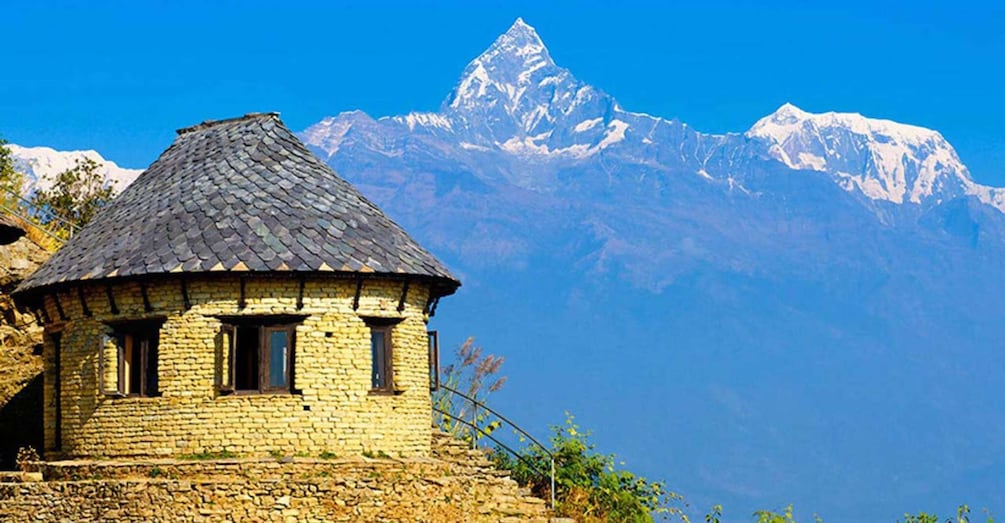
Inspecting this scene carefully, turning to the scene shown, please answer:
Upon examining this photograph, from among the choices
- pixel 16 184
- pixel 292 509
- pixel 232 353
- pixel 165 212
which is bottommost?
pixel 292 509

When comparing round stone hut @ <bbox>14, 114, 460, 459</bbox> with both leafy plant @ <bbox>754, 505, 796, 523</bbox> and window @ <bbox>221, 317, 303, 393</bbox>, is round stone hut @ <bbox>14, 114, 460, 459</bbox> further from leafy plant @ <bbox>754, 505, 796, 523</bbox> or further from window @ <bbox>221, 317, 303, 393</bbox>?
leafy plant @ <bbox>754, 505, 796, 523</bbox>

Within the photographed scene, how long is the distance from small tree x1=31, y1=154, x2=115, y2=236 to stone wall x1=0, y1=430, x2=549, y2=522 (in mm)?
22127

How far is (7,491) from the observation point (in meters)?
31.0

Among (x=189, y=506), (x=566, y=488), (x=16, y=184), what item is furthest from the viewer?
(x=16, y=184)

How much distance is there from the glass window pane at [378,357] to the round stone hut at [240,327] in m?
0.04

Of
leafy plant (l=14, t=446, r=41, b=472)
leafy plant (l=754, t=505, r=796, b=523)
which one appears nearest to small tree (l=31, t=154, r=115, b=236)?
leafy plant (l=14, t=446, r=41, b=472)

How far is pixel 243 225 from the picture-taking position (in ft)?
107

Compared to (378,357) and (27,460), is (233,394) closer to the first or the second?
(378,357)

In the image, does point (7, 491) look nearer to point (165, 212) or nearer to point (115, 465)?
point (115, 465)

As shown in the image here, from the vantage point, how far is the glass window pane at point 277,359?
32.2m

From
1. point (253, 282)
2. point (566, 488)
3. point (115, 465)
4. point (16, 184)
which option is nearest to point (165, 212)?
point (253, 282)

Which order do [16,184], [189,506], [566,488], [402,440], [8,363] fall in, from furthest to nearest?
[16,184]
[8,363]
[566,488]
[402,440]
[189,506]

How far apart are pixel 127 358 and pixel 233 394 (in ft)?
8.05

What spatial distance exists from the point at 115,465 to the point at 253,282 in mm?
4144
